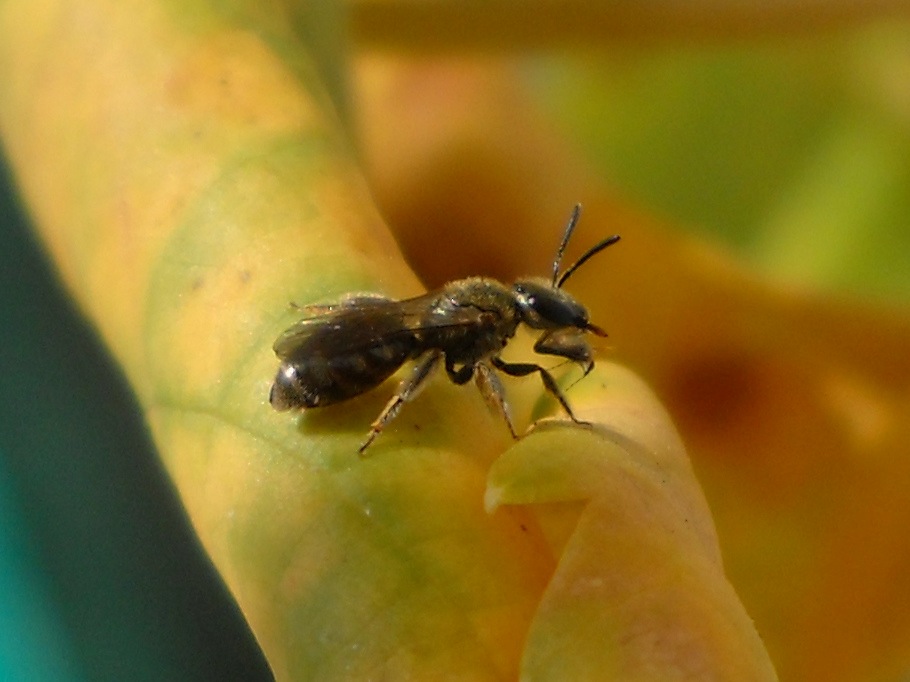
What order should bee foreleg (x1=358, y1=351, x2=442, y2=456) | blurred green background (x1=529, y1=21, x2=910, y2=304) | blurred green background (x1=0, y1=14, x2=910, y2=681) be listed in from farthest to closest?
blurred green background (x1=529, y1=21, x2=910, y2=304)
blurred green background (x1=0, y1=14, x2=910, y2=681)
bee foreleg (x1=358, y1=351, x2=442, y2=456)

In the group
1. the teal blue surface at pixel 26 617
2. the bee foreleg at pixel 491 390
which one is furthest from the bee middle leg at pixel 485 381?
the teal blue surface at pixel 26 617

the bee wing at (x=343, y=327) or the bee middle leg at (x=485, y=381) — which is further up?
the bee wing at (x=343, y=327)

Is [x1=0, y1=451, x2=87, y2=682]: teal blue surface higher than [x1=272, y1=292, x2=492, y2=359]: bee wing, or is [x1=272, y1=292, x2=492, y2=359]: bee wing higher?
[x1=272, y1=292, x2=492, y2=359]: bee wing

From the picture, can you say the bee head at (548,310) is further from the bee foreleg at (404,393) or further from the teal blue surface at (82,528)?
the teal blue surface at (82,528)

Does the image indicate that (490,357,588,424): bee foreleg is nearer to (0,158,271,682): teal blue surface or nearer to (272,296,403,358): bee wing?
(272,296,403,358): bee wing

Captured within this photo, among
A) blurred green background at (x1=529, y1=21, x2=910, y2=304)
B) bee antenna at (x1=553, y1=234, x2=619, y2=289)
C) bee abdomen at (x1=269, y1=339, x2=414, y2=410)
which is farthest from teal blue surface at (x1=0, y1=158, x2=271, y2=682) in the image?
blurred green background at (x1=529, y1=21, x2=910, y2=304)

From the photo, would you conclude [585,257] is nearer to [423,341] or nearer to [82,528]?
[423,341]

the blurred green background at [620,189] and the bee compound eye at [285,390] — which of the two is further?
the blurred green background at [620,189]

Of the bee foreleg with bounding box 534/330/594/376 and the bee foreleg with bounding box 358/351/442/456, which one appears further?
the bee foreleg with bounding box 534/330/594/376
